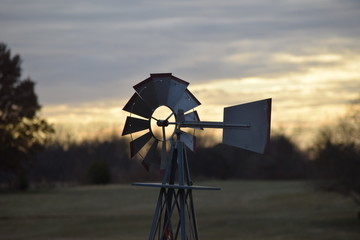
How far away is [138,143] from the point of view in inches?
340

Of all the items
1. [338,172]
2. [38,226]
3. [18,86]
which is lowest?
[38,226]

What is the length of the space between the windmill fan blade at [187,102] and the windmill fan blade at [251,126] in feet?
1.30

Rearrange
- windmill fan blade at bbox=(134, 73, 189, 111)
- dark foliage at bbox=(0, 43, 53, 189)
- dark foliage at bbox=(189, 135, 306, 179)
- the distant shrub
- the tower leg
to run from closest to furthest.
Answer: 1. the tower leg
2. windmill fan blade at bbox=(134, 73, 189, 111)
3. dark foliage at bbox=(0, 43, 53, 189)
4. the distant shrub
5. dark foliage at bbox=(189, 135, 306, 179)

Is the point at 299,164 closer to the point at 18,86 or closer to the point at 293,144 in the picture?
the point at 293,144

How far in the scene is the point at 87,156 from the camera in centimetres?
7125

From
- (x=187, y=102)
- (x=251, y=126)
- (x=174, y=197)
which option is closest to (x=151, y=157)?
(x=174, y=197)

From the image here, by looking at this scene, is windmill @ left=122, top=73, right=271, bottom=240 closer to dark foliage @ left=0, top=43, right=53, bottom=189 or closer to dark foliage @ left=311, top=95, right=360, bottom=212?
dark foliage @ left=311, top=95, right=360, bottom=212

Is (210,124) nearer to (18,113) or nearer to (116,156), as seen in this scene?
(18,113)

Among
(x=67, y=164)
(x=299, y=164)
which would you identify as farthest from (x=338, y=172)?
(x=67, y=164)

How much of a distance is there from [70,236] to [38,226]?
4215 millimetres

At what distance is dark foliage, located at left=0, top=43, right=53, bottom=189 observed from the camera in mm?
37938

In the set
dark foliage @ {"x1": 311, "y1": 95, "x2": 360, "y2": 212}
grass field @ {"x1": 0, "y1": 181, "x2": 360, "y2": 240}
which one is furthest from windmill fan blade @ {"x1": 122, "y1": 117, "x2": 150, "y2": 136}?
dark foliage @ {"x1": 311, "y1": 95, "x2": 360, "y2": 212}

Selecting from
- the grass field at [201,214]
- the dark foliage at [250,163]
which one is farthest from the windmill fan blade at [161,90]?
the dark foliage at [250,163]

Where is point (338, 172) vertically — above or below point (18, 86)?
below
